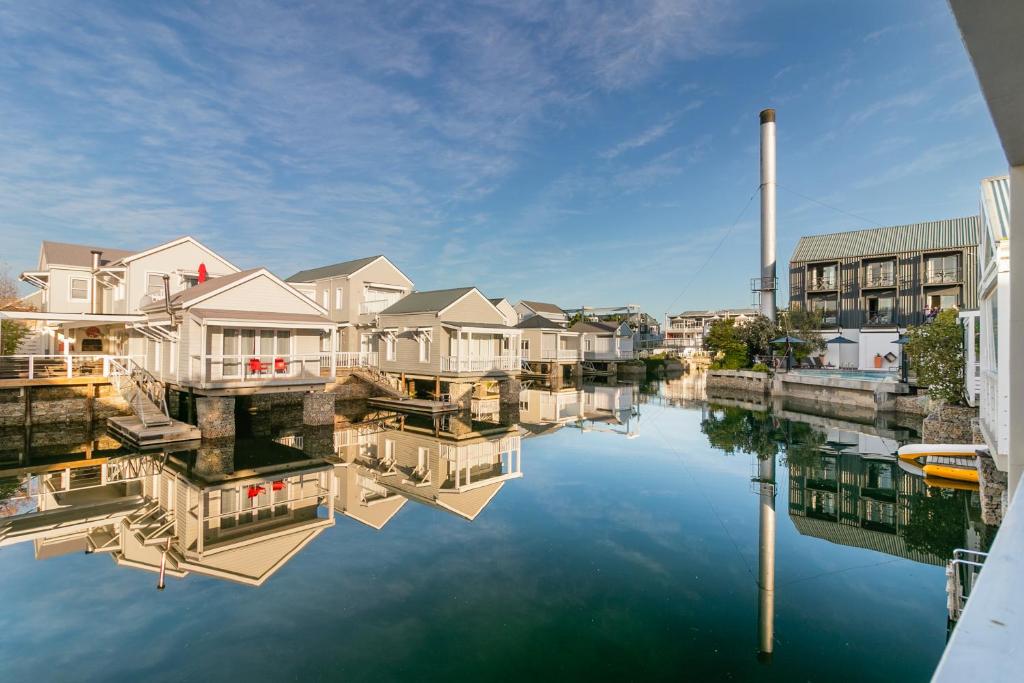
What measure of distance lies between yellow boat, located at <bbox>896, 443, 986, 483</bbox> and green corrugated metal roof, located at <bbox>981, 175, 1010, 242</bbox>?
5.06 metres

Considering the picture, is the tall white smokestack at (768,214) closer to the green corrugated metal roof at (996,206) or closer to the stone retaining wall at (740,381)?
the stone retaining wall at (740,381)

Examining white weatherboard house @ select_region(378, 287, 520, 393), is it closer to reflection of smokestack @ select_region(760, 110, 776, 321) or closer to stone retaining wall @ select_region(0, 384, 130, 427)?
stone retaining wall @ select_region(0, 384, 130, 427)

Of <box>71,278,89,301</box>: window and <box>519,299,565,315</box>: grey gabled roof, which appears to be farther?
<box>519,299,565,315</box>: grey gabled roof

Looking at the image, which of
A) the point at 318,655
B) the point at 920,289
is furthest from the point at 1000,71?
the point at 920,289

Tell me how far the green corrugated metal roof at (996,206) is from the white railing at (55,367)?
25511 millimetres

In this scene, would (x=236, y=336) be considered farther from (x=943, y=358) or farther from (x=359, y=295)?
(x=943, y=358)

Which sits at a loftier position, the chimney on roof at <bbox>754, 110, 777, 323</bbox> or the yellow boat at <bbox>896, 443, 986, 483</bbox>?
the chimney on roof at <bbox>754, 110, 777, 323</bbox>

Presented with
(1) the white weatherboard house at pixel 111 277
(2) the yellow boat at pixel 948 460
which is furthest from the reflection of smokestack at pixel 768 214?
(1) the white weatherboard house at pixel 111 277

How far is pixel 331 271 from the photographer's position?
3219 cm

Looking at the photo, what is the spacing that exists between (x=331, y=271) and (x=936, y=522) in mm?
30984

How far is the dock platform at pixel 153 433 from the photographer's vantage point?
1539 cm

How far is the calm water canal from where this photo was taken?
556 centimetres

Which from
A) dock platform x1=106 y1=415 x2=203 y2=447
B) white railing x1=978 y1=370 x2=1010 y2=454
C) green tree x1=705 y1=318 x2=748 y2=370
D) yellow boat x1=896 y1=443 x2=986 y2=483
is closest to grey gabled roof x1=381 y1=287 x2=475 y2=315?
dock platform x1=106 y1=415 x2=203 y2=447

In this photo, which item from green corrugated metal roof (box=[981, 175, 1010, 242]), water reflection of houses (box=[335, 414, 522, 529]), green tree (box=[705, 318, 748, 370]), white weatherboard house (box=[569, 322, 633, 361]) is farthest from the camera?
white weatherboard house (box=[569, 322, 633, 361])
